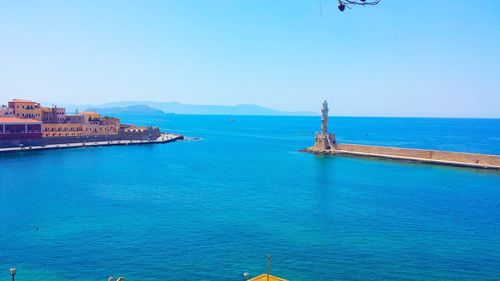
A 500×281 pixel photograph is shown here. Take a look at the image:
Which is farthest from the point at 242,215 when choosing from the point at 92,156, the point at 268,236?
the point at 92,156

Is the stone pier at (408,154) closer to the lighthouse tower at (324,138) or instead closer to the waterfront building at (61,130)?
the lighthouse tower at (324,138)

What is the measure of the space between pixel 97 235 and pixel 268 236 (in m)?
12.0

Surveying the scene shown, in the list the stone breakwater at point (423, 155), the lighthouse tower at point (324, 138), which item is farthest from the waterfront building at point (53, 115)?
the lighthouse tower at point (324, 138)

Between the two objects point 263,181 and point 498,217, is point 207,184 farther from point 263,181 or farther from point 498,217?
point 498,217

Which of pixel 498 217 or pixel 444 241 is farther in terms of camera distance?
pixel 498 217

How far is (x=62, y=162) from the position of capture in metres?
70.1

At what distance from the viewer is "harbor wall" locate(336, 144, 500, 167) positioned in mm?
66500

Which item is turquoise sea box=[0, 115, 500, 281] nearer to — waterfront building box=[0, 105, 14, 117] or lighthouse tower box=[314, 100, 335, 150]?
lighthouse tower box=[314, 100, 335, 150]

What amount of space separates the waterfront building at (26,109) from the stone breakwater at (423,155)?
60.8 m

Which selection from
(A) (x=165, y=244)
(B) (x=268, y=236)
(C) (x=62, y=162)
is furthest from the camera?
(C) (x=62, y=162)

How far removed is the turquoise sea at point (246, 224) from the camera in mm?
24641

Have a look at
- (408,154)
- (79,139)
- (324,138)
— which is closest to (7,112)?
Result: (79,139)

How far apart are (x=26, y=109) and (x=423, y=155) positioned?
82548 mm

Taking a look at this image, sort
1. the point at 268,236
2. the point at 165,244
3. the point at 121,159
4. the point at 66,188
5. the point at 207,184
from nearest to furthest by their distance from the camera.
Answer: the point at 165,244 → the point at 268,236 → the point at 66,188 → the point at 207,184 → the point at 121,159
